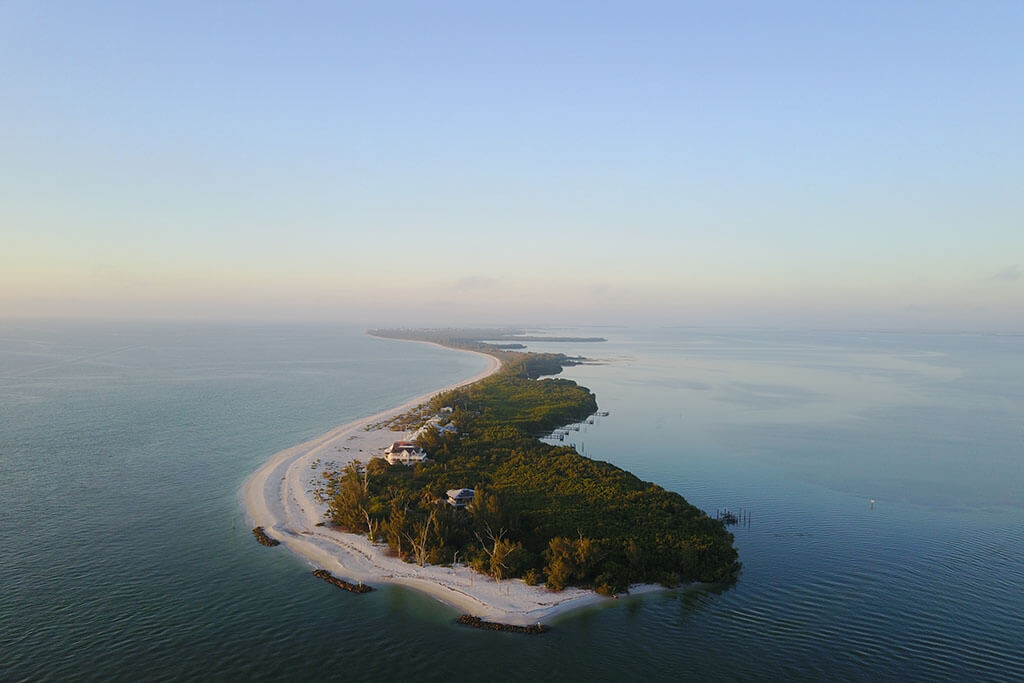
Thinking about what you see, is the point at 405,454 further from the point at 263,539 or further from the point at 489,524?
the point at 489,524

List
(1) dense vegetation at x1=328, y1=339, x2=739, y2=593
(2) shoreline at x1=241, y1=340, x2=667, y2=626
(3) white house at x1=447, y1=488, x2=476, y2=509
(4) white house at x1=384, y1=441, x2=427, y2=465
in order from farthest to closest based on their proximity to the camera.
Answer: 1. (4) white house at x1=384, y1=441, x2=427, y2=465
2. (3) white house at x1=447, y1=488, x2=476, y2=509
3. (1) dense vegetation at x1=328, y1=339, x2=739, y2=593
4. (2) shoreline at x1=241, y1=340, x2=667, y2=626

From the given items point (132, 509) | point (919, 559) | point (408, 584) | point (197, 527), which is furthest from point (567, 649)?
point (132, 509)

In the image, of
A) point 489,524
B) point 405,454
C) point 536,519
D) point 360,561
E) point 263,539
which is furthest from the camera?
point 405,454

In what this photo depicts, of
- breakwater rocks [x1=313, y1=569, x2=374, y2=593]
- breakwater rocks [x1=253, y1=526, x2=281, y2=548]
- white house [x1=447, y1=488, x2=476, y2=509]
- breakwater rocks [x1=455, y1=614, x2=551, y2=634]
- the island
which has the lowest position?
breakwater rocks [x1=253, y1=526, x2=281, y2=548]

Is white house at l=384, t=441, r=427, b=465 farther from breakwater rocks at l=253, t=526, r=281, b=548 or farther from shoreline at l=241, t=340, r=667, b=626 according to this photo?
breakwater rocks at l=253, t=526, r=281, b=548

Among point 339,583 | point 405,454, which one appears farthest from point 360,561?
point 405,454

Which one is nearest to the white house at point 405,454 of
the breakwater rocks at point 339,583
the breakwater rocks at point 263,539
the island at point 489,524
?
the island at point 489,524

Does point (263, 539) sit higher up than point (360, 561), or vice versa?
point (360, 561)

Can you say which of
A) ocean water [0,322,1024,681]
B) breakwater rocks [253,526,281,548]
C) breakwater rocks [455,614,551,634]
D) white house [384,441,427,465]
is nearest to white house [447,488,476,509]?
ocean water [0,322,1024,681]
